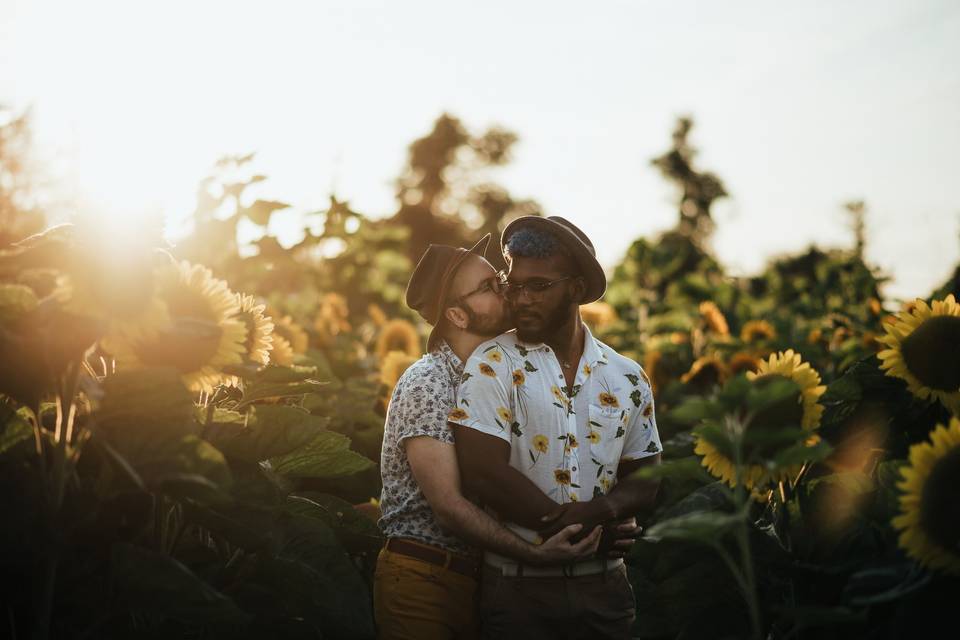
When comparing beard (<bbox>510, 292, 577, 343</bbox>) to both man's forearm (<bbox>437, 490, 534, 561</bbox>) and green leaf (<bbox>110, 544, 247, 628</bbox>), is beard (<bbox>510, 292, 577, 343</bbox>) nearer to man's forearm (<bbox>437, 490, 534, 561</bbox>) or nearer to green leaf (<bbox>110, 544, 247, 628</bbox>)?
man's forearm (<bbox>437, 490, 534, 561</bbox>)

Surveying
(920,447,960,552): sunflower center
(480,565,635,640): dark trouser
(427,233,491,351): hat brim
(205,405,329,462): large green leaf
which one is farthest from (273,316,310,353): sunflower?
(920,447,960,552): sunflower center

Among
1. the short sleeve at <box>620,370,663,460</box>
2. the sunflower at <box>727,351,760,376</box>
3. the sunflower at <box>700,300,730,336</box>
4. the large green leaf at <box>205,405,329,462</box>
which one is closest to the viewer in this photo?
the large green leaf at <box>205,405,329,462</box>

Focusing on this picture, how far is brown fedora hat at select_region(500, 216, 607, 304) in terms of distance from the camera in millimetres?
2969

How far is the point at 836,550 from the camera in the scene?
5.97ft

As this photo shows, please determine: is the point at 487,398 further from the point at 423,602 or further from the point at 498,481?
the point at 423,602

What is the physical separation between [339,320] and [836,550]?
252 inches

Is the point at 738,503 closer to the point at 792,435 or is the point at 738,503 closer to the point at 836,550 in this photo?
the point at 792,435

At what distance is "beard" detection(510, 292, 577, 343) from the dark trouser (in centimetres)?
75

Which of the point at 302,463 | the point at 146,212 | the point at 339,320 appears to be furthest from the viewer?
the point at 339,320

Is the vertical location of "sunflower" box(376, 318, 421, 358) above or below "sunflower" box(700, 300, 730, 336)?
below

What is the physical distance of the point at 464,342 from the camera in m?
3.11

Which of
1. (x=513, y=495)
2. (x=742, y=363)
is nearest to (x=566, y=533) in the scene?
(x=513, y=495)

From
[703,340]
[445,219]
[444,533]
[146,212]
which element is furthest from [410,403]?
[445,219]

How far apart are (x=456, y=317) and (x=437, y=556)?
32.0 inches
